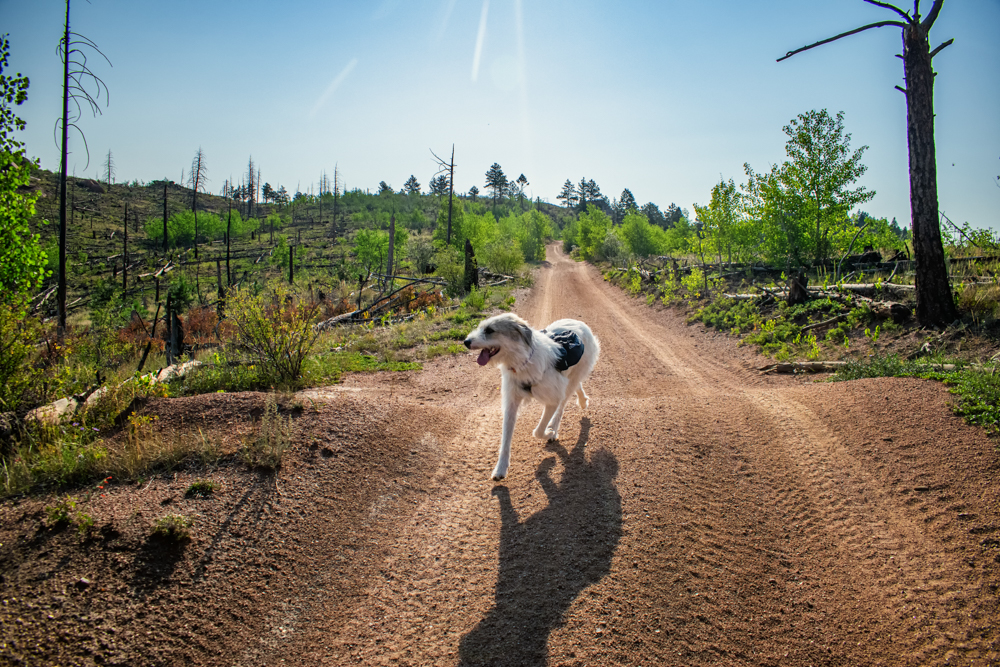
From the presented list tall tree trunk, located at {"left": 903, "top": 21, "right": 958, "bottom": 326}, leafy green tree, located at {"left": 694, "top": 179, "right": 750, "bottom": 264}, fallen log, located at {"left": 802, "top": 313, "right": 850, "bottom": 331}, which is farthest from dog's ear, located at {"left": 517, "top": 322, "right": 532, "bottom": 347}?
leafy green tree, located at {"left": 694, "top": 179, "right": 750, "bottom": 264}

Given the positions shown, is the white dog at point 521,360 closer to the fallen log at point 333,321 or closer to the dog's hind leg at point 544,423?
the dog's hind leg at point 544,423

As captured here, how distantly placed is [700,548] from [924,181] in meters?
9.67

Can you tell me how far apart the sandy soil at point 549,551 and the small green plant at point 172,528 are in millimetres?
84

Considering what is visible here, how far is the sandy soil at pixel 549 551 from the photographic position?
290 cm

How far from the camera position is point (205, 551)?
356cm

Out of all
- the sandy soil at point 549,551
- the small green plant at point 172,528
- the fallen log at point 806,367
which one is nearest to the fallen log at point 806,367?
the fallen log at point 806,367

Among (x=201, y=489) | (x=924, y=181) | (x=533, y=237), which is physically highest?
(x=533, y=237)

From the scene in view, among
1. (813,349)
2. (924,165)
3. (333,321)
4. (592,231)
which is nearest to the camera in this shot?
(924,165)

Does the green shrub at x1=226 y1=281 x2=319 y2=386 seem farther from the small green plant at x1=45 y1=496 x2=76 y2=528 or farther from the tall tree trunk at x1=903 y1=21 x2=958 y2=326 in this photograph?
the tall tree trunk at x1=903 y1=21 x2=958 y2=326

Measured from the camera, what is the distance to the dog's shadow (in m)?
2.99

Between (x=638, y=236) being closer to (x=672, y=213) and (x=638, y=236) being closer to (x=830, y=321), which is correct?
(x=830, y=321)

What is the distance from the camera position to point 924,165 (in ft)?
28.8

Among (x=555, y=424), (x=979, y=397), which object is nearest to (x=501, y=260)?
(x=555, y=424)

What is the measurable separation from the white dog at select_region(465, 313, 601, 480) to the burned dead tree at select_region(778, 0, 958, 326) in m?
8.02
